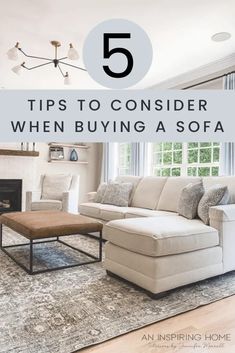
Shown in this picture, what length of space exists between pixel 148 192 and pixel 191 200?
3.74ft

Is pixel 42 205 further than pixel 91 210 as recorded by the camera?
Yes

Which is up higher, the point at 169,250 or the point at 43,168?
the point at 43,168

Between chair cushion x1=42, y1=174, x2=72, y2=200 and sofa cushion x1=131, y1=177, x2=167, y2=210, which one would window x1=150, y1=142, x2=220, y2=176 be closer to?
sofa cushion x1=131, y1=177, x2=167, y2=210

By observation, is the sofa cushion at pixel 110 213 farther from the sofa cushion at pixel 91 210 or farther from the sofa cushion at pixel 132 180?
the sofa cushion at pixel 132 180

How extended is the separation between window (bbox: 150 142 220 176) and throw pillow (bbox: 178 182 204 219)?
1.54m

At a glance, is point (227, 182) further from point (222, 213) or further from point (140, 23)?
point (140, 23)

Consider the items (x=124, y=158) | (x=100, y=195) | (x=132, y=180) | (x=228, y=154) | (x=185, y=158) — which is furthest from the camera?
(x=124, y=158)

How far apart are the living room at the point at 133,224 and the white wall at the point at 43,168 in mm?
947

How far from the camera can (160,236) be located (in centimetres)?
194

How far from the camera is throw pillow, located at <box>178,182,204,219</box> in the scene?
2.65 metres

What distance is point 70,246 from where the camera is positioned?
3148 mm

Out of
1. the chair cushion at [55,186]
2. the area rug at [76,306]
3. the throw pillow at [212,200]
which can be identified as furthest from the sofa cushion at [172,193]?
the chair cushion at [55,186]

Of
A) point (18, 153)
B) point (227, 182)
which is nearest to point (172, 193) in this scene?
point (227, 182)

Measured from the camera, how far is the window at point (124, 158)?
5738mm
